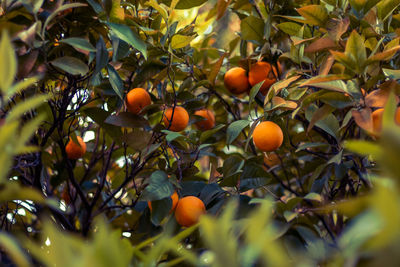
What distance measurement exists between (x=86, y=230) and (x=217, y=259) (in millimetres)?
838

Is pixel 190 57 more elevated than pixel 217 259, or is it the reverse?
pixel 217 259

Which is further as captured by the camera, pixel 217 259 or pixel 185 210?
pixel 185 210

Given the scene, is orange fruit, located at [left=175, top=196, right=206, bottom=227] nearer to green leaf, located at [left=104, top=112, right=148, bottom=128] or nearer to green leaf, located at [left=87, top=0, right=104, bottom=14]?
green leaf, located at [left=104, top=112, right=148, bottom=128]

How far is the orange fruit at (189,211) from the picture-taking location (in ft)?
3.02

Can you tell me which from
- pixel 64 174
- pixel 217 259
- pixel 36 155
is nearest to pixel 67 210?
pixel 64 174

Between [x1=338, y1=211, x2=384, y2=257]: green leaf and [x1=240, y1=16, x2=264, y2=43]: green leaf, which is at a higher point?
[x1=338, y1=211, x2=384, y2=257]: green leaf

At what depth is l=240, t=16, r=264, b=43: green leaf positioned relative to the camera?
49.1 inches

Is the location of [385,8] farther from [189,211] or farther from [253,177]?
[189,211]

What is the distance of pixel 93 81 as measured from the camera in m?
0.94

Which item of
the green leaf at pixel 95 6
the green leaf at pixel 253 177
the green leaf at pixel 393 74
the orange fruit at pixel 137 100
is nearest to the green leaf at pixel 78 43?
the green leaf at pixel 95 6

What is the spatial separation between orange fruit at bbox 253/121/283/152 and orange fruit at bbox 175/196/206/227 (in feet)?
0.62

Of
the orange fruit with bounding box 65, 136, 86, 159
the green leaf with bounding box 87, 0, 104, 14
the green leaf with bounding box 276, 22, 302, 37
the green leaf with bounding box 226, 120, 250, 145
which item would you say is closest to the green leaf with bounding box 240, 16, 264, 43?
the green leaf with bounding box 276, 22, 302, 37

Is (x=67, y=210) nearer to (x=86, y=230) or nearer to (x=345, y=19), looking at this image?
(x=86, y=230)

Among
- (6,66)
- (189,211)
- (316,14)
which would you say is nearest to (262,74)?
(316,14)
